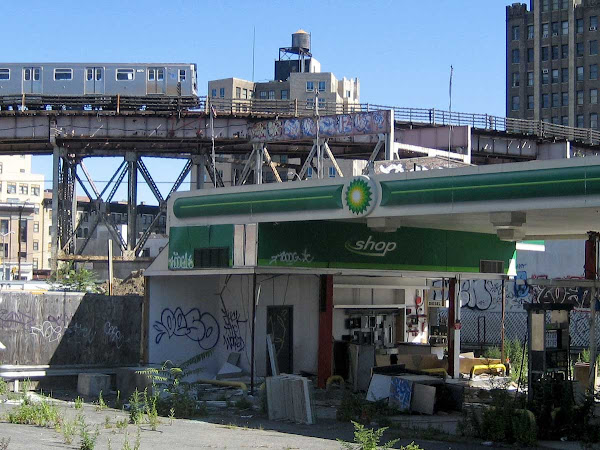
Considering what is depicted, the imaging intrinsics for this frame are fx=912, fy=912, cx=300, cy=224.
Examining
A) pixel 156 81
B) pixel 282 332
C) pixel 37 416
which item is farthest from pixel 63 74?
pixel 37 416

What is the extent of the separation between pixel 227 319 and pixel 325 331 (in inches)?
114

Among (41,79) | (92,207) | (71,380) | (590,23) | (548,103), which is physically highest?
(590,23)

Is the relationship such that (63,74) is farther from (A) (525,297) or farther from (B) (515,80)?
(B) (515,80)

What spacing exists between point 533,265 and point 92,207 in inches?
1378

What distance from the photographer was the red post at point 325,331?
22.5m

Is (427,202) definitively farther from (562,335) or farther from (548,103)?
(548,103)

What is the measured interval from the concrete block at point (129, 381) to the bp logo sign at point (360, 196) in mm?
6346

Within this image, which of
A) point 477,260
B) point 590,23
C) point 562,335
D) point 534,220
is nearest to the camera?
point 562,335

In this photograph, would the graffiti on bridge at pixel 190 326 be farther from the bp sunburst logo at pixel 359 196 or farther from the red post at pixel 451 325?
the bp sunburst logo at pixel 359 196

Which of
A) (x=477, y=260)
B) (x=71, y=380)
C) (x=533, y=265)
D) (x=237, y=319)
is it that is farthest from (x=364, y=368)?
(x=533, y=265)

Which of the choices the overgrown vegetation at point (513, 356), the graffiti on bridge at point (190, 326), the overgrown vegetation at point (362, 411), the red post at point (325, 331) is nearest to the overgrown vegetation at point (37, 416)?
the overgrown vegetation at point (362, 411)

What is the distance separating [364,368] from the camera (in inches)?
883

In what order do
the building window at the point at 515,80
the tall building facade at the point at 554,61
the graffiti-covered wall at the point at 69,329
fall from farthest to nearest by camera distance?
the building window at the point at 515,80
the tall building facade at the point at 554,61
the graffiti-covered wall at the point at 69,329

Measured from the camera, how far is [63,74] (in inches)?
2398
